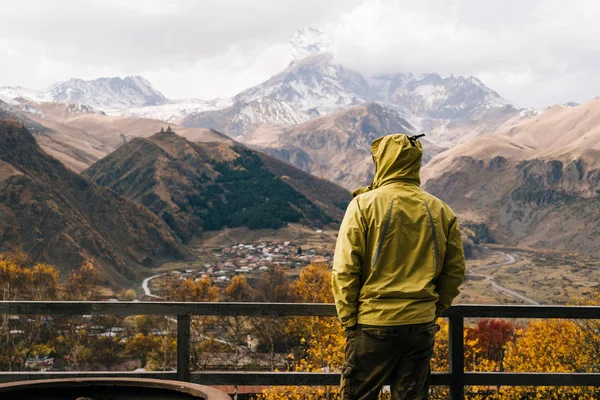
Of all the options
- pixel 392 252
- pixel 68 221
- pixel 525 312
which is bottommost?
pixel 68 221

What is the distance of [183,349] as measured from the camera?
5.48m

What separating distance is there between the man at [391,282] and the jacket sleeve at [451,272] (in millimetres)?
85

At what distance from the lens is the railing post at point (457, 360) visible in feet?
18.3

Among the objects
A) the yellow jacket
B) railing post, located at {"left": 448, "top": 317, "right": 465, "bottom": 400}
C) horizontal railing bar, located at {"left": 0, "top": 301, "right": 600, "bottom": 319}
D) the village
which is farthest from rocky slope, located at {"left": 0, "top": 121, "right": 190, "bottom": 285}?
the yellow jacket

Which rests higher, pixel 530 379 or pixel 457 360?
pixel 457 360

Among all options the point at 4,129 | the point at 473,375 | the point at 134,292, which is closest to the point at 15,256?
the point at 134,292

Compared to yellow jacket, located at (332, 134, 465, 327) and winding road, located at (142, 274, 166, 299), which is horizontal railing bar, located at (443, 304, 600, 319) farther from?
winding road, located at (142, 274, 166, 299)

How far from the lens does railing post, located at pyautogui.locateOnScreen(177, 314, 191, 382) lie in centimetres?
545

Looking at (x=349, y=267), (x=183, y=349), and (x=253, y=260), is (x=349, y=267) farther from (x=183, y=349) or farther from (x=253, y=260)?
(x=253, y=260)

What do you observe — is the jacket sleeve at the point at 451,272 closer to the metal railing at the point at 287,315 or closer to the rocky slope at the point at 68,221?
the metal railing at the point at 287,315

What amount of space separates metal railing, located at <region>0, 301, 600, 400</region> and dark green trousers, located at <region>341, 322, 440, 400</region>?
137 centimetres

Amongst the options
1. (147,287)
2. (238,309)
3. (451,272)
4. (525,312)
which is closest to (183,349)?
(238,309)

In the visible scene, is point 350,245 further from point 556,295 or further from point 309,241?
point 309,241

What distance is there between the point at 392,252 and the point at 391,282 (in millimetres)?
179
